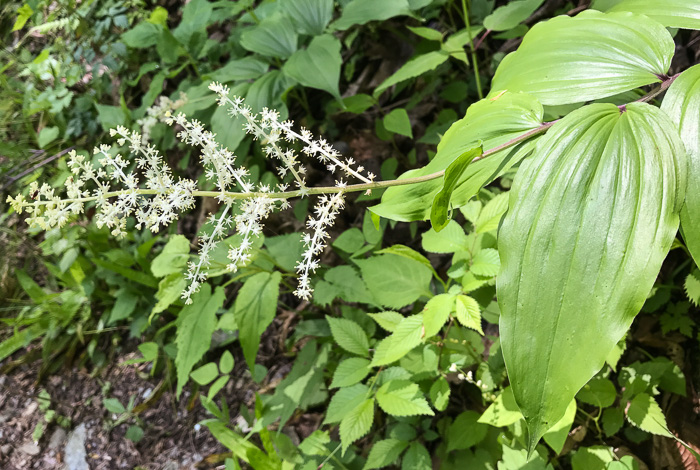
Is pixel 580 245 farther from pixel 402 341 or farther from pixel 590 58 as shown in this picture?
pixel 402 341

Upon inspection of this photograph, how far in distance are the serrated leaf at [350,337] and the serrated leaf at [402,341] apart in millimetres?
245

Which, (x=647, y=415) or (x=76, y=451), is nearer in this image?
(x=647, y=415)

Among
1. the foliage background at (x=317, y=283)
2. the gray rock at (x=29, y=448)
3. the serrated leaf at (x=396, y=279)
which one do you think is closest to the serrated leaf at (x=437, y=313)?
the foliage background at (x=317, y=283)

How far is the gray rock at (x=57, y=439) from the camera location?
330 centimetres

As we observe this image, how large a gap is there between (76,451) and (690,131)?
3.92 metres

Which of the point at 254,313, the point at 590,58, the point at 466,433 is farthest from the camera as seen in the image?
the point at 254,313

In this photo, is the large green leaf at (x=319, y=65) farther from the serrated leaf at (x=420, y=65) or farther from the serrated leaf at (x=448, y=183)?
the serrated leaf at (x=448, y=183)

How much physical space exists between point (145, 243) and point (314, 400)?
171cm

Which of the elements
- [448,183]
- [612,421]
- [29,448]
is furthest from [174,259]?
[29,448]

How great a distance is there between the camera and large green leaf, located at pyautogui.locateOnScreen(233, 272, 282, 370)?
6.68ft

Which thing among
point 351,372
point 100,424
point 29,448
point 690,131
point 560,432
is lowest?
point 29,448

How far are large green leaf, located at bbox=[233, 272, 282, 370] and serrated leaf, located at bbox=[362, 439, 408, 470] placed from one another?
0.65 meters

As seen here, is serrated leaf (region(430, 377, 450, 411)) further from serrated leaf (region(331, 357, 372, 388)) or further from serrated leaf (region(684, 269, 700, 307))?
serrated leaf (region(684, 269, 700, 307))

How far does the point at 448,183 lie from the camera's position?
1.08 m
